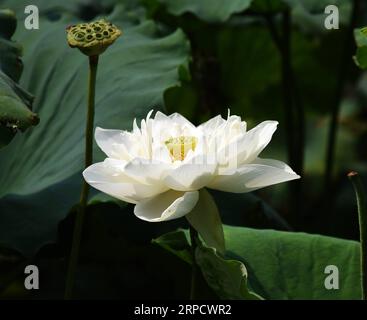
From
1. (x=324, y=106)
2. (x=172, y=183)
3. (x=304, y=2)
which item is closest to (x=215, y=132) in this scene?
(x=172, y=183)

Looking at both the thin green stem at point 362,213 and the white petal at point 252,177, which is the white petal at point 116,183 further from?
the thin green stem at point 362,213

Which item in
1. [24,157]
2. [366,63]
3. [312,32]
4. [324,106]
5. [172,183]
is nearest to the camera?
[172,183]

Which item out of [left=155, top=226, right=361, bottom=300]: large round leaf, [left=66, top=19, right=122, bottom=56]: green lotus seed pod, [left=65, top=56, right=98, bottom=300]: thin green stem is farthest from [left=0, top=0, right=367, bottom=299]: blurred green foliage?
[left=66, top=19, right=122, bottom=56]: green lotus seed pod

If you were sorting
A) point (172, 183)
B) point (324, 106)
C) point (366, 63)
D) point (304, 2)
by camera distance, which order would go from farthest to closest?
point (324, 106)
point (304, 2)
point (366, 63)
point (172, 183)

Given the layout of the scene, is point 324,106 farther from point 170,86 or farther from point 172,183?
point 172,183

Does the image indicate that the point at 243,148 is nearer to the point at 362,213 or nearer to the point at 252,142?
the point at 252,142

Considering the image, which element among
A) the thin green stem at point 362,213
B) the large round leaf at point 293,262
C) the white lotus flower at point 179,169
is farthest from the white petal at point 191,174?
the large round leaf at point 293,262
